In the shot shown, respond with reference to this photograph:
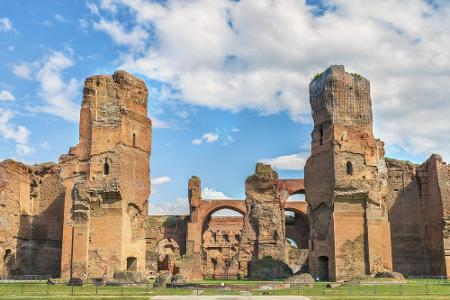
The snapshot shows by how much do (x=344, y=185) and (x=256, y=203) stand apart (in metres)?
8.66

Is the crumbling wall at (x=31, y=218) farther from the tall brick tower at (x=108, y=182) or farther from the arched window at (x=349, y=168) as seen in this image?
the arched window at (x=349, y=168)

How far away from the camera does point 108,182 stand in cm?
2655

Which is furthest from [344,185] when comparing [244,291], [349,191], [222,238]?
[222,238]

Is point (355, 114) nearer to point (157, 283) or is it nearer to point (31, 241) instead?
point (157, 283)

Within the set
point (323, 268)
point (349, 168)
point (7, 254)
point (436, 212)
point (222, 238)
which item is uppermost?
point (349, 168)

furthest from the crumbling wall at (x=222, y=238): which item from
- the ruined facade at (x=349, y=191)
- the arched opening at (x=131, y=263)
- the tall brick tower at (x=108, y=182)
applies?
the ruined facade at (x=349, y=191)

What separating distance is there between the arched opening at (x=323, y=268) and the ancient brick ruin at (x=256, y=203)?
0.05 m

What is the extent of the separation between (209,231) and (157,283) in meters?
28.9

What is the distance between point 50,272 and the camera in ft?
104

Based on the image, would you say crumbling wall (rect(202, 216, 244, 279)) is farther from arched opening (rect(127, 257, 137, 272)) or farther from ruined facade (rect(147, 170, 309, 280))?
arched opening (rect(127, 257, 137, 272))

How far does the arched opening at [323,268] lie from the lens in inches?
1050

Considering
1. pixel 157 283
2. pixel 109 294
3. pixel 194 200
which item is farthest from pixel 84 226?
pixel 194 200

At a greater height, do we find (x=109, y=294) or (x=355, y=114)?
(x=355, y=114)

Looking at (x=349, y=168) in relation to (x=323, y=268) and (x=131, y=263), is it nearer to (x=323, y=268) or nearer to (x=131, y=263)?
(x=323, y=268)
